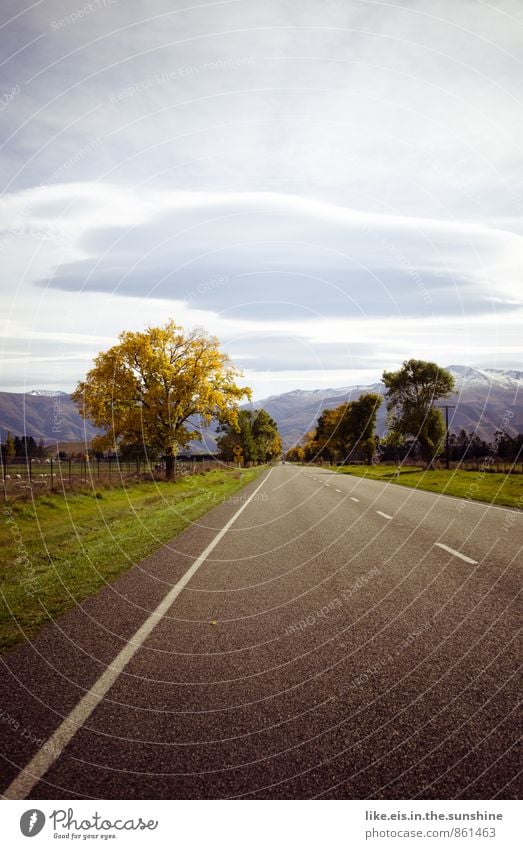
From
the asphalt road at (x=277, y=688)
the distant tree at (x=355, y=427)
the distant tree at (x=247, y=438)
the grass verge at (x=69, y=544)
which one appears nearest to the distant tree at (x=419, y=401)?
the distant tree at (x=355, y=427)

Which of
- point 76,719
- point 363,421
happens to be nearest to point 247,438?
point 363,421

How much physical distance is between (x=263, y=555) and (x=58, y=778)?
7.68 metres

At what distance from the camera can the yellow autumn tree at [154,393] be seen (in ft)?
121

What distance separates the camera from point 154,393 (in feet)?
119

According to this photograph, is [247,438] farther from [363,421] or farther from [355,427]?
[363,421]

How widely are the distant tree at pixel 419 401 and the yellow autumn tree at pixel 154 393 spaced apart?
115 feet

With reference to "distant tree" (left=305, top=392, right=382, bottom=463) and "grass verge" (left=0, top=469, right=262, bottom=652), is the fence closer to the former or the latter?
"grass verge" (left=0, top=469, right=262, bottom=652)

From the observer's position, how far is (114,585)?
350 inches

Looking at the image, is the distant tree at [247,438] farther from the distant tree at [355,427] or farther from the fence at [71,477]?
the fence at [71,477]

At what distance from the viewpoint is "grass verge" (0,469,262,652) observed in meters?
7.96

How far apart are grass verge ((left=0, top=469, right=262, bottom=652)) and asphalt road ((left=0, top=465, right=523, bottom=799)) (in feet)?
1.96
